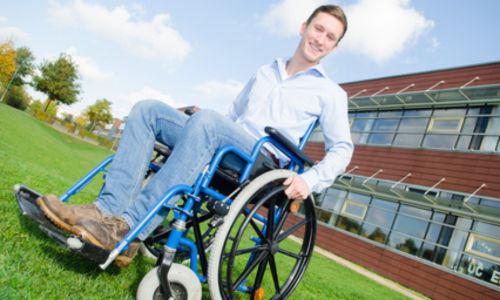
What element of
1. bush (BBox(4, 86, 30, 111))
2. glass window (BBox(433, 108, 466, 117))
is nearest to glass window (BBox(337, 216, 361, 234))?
glass window (BBox(433, 108, 466, 117))

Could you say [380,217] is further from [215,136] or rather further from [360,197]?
[215,136]

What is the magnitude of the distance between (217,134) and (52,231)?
A: 0.80 m

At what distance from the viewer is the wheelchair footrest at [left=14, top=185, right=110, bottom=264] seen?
140 centimetres

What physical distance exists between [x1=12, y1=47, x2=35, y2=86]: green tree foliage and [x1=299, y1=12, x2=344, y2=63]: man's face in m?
47.7

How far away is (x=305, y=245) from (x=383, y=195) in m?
9.96

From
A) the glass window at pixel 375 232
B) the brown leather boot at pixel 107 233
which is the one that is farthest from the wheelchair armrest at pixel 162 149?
the glass window at pixel 375 232

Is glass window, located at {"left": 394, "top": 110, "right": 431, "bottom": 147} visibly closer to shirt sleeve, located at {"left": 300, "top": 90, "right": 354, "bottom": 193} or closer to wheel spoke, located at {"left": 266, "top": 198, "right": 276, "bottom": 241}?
shirt sleeve, located at {"left": 300, "top": 90, "right": 354, "bottom": 193}

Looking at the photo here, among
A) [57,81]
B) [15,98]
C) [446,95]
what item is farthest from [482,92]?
[15,98]

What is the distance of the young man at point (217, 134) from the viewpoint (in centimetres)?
158

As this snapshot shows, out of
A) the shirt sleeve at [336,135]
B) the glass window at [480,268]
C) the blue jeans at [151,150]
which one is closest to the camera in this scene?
the blue jeans at [151,150]

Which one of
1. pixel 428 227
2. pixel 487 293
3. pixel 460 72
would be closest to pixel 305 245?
pixel 487 293

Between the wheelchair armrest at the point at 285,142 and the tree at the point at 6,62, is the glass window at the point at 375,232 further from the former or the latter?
the tree at the point at 6,62

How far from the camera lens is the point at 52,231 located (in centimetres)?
147

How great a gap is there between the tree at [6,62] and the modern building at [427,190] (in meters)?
39.7
